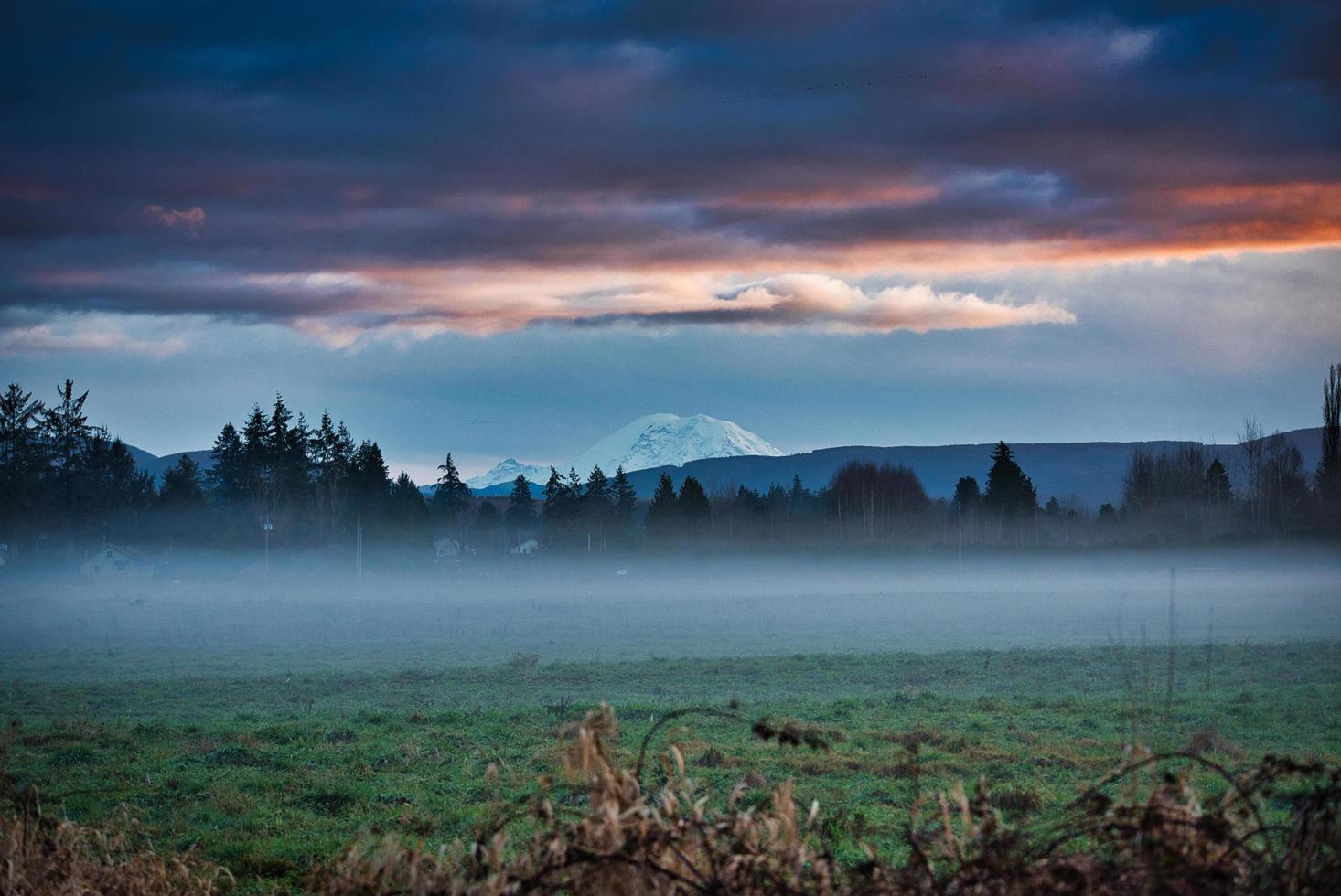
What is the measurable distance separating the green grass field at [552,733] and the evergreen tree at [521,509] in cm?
11825

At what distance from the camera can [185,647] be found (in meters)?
42.4

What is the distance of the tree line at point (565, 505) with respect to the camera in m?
102

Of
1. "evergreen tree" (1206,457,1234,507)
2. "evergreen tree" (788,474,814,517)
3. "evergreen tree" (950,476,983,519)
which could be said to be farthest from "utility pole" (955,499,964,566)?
"evergreen tree" (1206,457,1234,507)

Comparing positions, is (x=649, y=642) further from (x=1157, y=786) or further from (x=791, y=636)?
(x=1157, y=786)

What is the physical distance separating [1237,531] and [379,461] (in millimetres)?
87206

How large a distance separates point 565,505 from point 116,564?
4796 centimetres

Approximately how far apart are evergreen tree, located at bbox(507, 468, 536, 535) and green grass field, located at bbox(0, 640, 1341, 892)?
118249mm

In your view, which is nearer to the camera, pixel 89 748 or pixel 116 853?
pixel 116 853

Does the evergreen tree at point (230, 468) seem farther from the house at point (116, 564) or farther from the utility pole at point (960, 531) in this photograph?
the utility pole at point (960, 531)

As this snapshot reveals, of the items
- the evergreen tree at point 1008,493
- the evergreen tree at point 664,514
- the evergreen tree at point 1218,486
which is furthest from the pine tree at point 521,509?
the evergreen tree at point 1218,486

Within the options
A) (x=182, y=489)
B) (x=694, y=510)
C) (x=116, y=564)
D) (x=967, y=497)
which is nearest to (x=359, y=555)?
(x=116, y=564)

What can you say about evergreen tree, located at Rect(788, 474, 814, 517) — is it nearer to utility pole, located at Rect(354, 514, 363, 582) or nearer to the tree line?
the tree line

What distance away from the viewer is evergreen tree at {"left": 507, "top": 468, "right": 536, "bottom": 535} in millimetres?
149125

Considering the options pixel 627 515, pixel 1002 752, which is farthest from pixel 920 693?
pixel 627 515
